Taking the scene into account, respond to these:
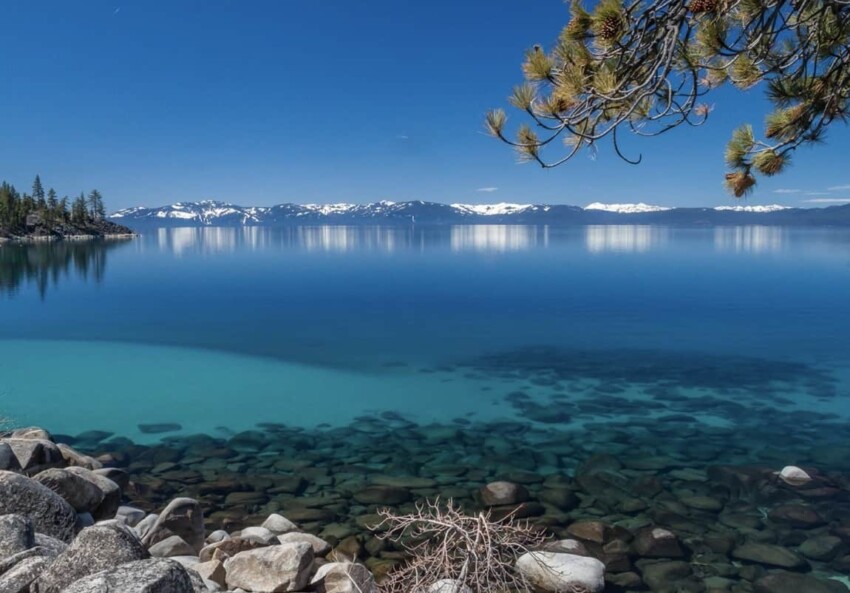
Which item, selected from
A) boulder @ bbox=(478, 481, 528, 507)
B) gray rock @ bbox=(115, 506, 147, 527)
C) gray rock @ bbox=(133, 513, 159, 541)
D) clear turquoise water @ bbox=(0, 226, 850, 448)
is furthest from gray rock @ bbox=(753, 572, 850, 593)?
gray rock @ bbox=(115, 506, 147, 527)

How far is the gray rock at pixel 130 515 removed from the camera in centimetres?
878

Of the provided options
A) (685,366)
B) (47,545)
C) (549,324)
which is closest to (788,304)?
(549,324)

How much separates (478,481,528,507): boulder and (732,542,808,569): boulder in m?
3.15

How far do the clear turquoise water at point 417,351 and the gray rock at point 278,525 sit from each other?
243 inches

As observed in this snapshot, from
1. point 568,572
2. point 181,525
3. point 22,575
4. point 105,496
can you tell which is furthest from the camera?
point 105,496

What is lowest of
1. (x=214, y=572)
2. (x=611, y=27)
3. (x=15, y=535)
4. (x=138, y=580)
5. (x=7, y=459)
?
(x=214, y=572)

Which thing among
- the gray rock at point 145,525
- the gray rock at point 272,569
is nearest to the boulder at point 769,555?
the gray rock at point 272,569

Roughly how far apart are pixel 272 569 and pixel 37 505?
2.46 metres

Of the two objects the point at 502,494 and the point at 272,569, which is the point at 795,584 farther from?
the point at 272,569

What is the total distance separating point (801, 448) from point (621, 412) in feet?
12.8

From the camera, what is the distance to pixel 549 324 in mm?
29594

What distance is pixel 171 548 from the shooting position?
7719 millimetres

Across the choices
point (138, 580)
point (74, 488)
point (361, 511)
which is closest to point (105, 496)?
point (74, 488)

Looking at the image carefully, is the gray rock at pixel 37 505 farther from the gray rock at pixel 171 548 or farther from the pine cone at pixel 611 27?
the pine cone at pixel 611 27
